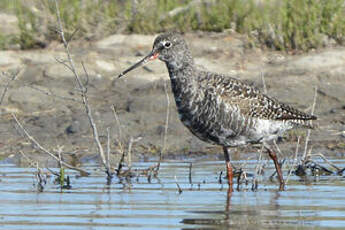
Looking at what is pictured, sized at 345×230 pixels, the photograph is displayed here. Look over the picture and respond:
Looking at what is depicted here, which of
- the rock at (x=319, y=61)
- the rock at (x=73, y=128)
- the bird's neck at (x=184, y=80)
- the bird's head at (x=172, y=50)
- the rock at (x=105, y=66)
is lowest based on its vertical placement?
the rock at (x=73, y=128)

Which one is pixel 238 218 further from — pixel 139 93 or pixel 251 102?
pixel 139 93

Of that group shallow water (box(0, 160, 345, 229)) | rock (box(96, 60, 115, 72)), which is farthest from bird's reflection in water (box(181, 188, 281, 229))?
rock (box(96, 60, 115, 72))

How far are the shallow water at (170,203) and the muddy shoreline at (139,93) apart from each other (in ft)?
4.85

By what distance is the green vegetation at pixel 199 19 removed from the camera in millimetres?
14469

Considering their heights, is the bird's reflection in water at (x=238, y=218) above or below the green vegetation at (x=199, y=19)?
below

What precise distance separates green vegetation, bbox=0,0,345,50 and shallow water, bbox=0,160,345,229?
482 centimetres

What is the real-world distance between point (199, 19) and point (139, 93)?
2567mm

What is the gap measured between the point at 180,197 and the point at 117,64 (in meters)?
6.08

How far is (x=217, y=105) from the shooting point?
9492 millimetres

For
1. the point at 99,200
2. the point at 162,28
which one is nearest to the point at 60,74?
the point at 162,28

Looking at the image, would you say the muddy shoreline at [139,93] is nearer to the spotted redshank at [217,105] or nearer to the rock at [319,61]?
the rock at [319,61]

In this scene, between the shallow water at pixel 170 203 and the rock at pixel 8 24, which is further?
the rock at pixel 8 24

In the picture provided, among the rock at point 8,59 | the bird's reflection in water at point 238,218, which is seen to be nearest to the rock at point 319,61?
the rock at point 8,59

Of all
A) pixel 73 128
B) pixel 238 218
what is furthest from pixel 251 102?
pixel 73 128
